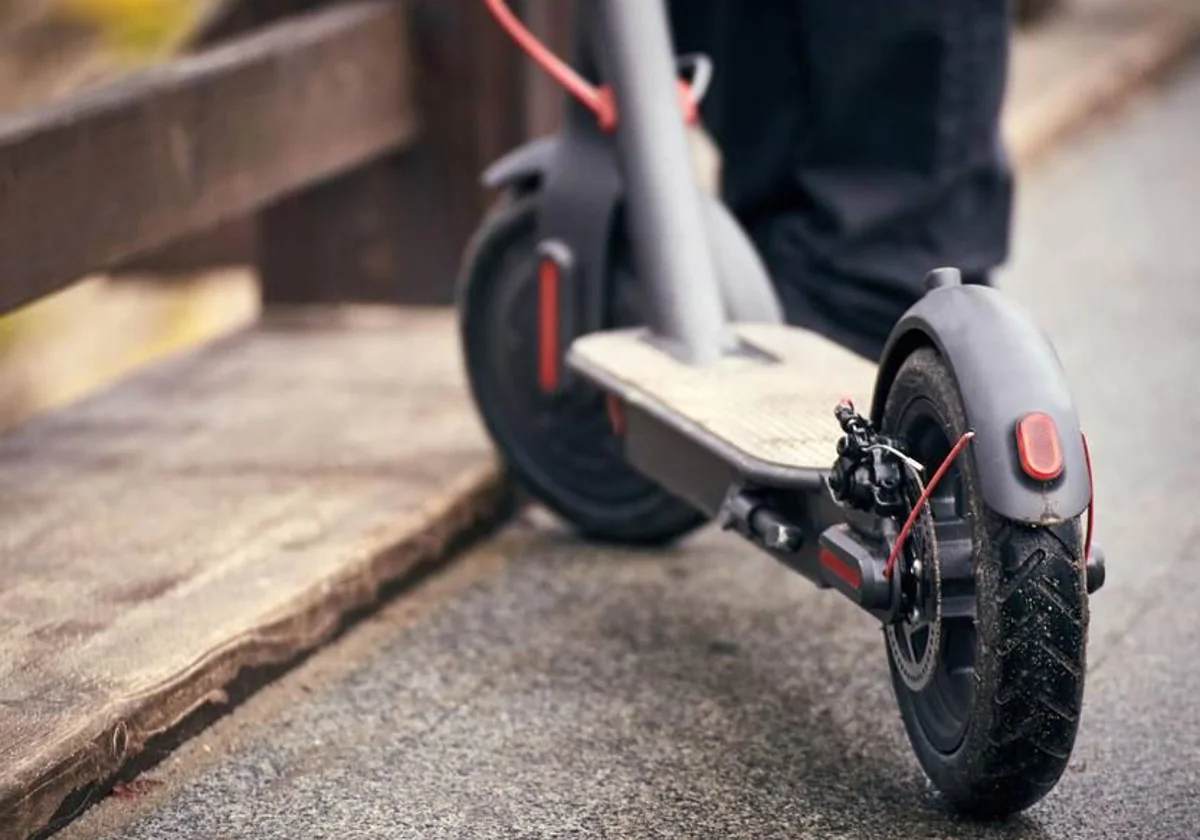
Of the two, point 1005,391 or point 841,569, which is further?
point 841,569

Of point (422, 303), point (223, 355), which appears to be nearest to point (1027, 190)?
point (422, 303)

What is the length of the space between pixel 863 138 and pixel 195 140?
0.86 m

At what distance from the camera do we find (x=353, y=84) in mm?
3363

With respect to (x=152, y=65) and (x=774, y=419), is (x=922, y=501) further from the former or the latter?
(x=152, y=65)

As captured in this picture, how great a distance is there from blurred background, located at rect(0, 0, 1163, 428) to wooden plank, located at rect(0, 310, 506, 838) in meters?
0.24

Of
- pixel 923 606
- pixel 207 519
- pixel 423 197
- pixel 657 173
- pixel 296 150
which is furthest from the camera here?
pixel 423 197

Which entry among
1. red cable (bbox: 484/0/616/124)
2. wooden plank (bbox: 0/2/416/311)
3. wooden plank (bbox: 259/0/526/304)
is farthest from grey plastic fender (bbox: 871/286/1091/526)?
wooden plank (bbox: 259/0/526/304)

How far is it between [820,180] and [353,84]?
83 centimetres

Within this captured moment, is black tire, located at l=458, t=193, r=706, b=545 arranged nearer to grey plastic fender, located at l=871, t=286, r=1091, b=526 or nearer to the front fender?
the front fender

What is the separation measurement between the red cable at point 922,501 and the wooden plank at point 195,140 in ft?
3.94

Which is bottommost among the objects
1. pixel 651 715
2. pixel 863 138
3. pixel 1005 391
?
pixel 651 715

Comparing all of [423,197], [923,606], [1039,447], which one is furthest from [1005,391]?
[423,197]

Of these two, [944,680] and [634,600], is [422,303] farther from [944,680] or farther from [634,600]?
[944,680]

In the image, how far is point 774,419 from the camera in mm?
2195
